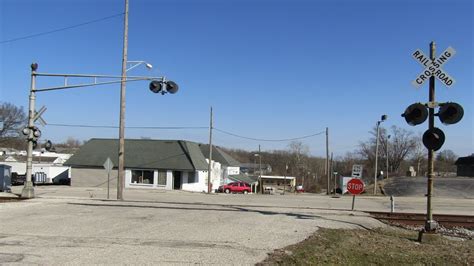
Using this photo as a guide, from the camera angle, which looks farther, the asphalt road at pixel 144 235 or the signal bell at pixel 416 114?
the signal bell at pixel 416 114

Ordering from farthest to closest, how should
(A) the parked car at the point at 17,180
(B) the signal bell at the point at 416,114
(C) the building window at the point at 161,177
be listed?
1. (A) the parked car at the point at 17,180
2. (C) the building window at the point at 161,177
3. (B) the signal bell at the point at 416,114

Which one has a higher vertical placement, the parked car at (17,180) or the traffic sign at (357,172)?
the traffic sign at (357,172)

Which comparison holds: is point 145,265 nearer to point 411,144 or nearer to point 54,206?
point 54,206

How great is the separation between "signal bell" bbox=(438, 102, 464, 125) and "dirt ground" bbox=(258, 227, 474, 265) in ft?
10.5

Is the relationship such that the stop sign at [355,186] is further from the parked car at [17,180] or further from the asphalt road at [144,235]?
the parked car at [17,180]

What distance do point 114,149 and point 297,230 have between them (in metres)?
46.5

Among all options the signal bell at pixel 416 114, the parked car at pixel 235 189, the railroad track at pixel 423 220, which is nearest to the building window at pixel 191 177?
the parked car at pixel 235 189

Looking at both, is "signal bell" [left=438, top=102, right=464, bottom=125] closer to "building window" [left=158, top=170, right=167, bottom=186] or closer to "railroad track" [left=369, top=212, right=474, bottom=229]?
"railroad track" [left=369, top=212, right=474, bottom=229]

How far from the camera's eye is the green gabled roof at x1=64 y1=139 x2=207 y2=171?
5353 centimetres

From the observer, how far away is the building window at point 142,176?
53.9 metres

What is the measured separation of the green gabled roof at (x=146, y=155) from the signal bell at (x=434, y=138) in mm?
40866

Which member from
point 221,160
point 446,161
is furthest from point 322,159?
point 221,160

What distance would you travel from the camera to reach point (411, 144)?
124m

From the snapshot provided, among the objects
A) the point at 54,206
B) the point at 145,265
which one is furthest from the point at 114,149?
the point at 145,265
